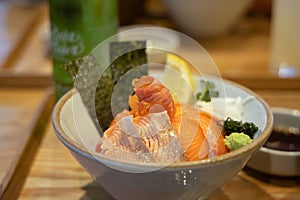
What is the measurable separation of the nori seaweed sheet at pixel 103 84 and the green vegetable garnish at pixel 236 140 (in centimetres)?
17

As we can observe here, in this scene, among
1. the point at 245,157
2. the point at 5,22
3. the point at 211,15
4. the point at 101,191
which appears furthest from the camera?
the point at 5,22

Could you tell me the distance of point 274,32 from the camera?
141 cm

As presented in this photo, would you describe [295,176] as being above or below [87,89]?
below

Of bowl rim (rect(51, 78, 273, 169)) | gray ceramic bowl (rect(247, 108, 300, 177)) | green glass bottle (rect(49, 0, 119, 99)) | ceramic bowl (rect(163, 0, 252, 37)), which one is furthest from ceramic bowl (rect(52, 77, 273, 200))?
ceramic bowl (rect(163, 0, 252, 37))

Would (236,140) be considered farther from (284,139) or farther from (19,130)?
(19,130)

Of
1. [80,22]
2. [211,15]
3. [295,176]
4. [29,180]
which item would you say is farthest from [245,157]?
[211,15]

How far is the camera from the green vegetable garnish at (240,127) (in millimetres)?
752

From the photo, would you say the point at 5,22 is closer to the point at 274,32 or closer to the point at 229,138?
the point at 274,32

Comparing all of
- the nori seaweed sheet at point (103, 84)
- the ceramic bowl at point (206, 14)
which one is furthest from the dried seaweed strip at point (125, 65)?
the ceramic bowl at point (206, 14)

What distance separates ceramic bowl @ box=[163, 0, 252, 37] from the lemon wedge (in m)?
0.67

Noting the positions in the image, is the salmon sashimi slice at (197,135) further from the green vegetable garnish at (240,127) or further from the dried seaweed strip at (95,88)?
the dried seaweed strip at (95,88)

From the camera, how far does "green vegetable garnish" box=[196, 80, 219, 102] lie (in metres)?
0.85

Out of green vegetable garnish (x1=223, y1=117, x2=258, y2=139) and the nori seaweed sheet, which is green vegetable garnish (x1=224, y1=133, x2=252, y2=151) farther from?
the nori seaweed sheet

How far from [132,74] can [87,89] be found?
0.25 feet
